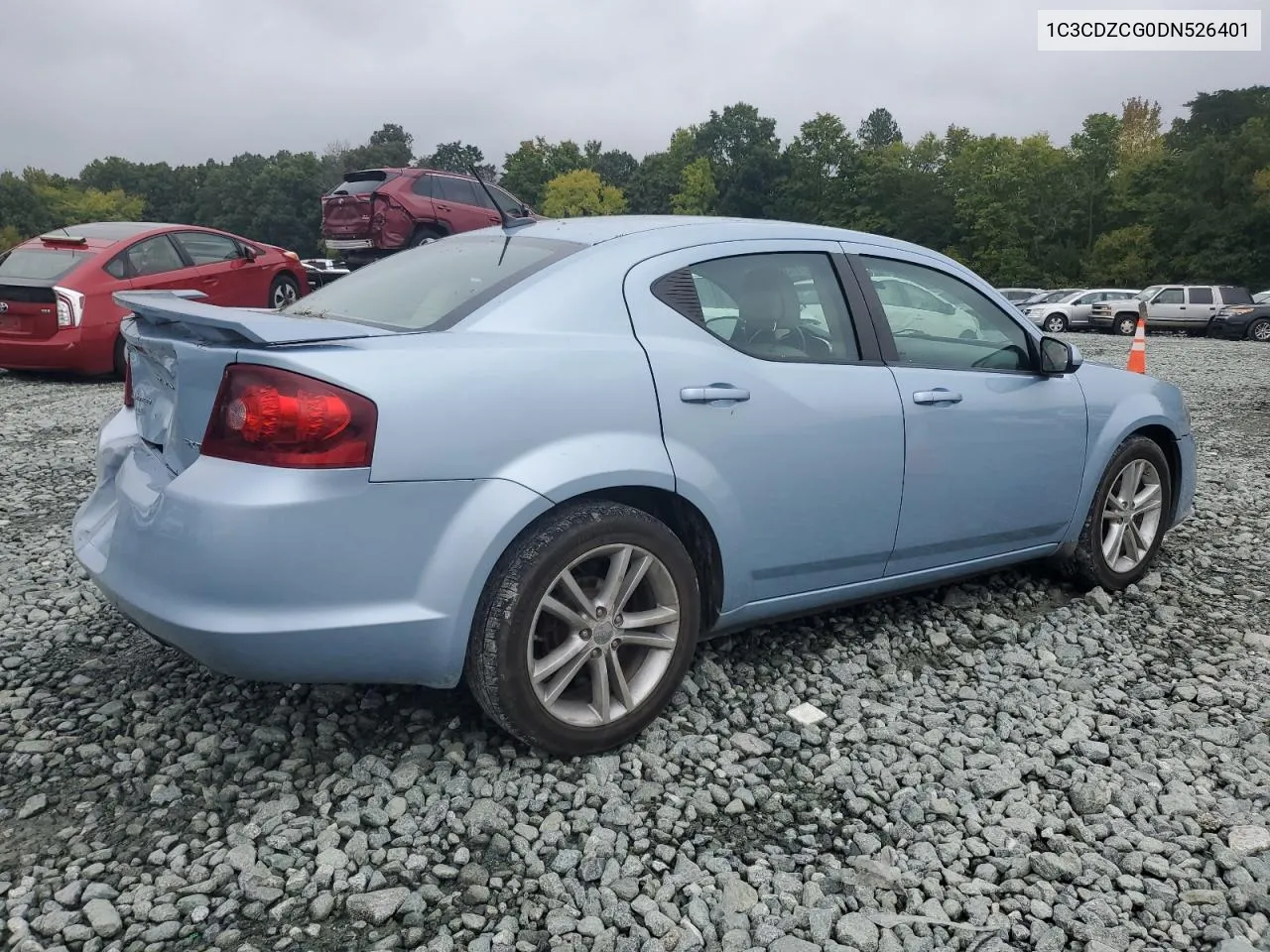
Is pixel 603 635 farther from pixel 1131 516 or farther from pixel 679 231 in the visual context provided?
pixel 1131 516

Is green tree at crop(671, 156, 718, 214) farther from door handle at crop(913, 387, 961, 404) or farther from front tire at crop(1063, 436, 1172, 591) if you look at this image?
door handle at crop(913, 387, 961, 404)

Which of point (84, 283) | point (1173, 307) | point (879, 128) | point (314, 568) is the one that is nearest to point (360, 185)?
point (84, 283)

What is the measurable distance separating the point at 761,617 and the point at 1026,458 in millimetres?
1333

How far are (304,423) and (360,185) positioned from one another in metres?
14.5

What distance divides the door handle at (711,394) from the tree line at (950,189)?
3960 centimetres

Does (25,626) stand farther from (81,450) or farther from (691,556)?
(81,450)

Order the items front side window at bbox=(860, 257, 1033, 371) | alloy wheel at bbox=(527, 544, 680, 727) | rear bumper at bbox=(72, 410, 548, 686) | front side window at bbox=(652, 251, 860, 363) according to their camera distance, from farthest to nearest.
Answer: front side window at bbox=(860, 257, 1033, 371) → front side window at bbox=(652, 251, 860, 363) → alloy wheel at bbox=(527, 544, 680, 727) → rear bumper at bbox=(72, 410, 548, 686)

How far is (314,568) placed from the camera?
2.46m

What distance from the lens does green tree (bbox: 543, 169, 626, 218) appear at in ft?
275

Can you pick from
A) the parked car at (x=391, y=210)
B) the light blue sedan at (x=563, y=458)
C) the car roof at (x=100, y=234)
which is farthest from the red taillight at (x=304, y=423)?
the parked car at (x=391, y=210)

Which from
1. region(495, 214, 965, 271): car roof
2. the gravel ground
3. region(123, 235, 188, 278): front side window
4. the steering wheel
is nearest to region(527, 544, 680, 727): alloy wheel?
the gravel ground

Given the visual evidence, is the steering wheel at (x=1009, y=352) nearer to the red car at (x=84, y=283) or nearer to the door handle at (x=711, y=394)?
the door handle at (x=711, y=394)

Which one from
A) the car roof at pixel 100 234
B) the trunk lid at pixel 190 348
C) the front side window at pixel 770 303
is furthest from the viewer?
the car roof at pixel 100 234

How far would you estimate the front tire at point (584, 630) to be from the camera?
8.84 feet
